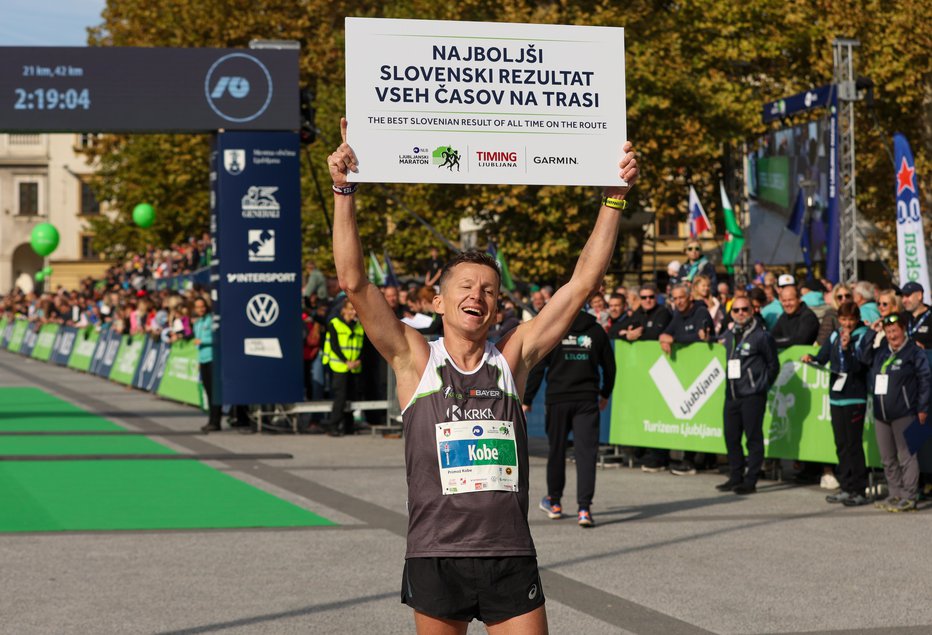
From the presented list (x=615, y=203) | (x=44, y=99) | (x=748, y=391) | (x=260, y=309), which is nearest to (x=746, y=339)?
(x=748, y=391)

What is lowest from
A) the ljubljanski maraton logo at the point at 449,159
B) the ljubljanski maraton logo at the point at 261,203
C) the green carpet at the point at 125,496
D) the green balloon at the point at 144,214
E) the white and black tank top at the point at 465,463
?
the green carpet at the point at 125,496

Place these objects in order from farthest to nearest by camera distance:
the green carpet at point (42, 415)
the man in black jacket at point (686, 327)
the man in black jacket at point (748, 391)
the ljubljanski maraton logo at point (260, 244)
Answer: the green carpet at point (42, 415), the ljubljanski maraton logo at point (260, 244), the man in black jacket at point (686, 327), the man in black jacket at point (748, 391)

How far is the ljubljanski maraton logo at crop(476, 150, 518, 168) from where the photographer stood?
5.64 m

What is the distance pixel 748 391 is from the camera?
14.1 meters

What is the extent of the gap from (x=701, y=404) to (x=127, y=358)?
18.3m

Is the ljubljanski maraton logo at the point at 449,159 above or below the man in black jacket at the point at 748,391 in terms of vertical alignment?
above

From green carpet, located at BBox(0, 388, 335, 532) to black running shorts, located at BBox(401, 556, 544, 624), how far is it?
6854 mm

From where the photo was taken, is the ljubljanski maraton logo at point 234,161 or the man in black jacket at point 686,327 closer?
the man in black jacket at point 686,327

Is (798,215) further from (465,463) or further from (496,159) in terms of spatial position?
(465,463)

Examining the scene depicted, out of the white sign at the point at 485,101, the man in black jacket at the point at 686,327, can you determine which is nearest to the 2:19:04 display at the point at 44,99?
the man in black jacket at the point at 686,327

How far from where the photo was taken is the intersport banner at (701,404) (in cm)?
1425

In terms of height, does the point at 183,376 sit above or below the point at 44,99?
below

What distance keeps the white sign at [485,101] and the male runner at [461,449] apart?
67 centimetres

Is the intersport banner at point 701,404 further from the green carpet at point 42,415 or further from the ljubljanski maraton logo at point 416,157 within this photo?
the ljubljanski maraton logo at point 416,157
